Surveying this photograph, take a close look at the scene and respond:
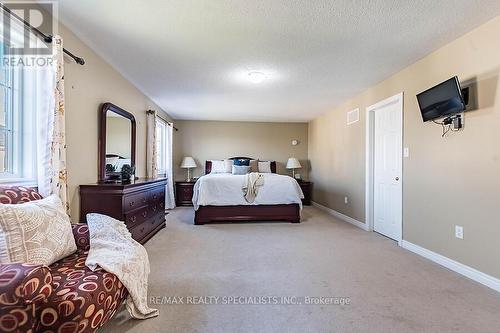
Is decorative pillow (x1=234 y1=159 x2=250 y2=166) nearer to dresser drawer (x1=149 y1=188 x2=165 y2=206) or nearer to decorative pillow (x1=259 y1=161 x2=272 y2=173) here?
decorative pillow (x1=259 y1=161 x2=272 y2=173)

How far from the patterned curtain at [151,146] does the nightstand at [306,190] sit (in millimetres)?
3945

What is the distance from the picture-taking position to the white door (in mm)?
3827

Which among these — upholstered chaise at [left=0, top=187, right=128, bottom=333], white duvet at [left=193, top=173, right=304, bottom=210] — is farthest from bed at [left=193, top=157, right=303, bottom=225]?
upholstered chaise at [left=0, top=187, right=128, bottom=333]

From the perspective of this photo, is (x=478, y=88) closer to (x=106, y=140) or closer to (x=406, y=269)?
(x=406, y=269)

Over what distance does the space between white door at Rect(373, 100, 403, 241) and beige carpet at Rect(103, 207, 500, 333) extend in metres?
0.34

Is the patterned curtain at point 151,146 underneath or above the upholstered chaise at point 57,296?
above

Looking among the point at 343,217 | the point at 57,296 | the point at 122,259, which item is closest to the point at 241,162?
the point at 343,217

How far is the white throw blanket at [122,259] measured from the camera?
1626 millimetres

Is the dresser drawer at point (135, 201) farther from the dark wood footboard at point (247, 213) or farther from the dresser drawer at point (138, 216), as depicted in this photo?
the dark wood footboard at point (247, 213)

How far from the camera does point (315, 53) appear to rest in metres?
3.14

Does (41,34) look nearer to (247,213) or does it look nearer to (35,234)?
(35,234)

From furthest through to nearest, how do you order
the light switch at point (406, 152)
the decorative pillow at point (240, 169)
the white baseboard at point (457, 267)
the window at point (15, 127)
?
the decorative pillow at point (240, 169) < the light switch at point (406, 152) < the white baseboard at point (457, 267) < the window at point (15, 127)

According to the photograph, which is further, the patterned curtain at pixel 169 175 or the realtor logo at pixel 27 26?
the patterned curtain at pixel 169 175

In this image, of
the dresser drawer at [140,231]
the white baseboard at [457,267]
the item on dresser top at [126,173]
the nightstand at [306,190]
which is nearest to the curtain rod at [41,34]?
the item on dresser top at [126,173]
